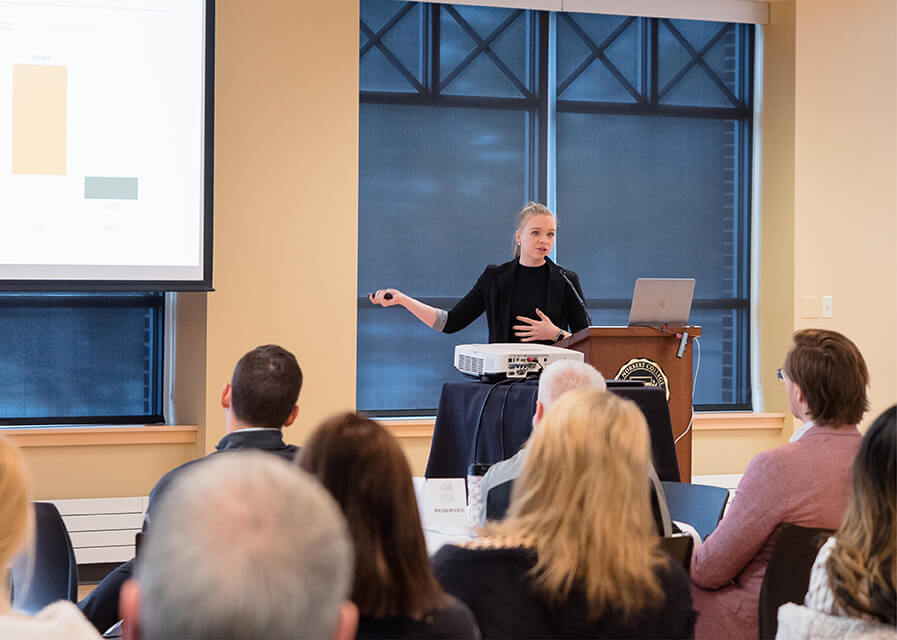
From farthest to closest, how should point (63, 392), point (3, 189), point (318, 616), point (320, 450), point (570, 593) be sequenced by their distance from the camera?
point (63, 392) → point (3, 189) → point (570, 593) → point (320, 450) → point (318, 616)

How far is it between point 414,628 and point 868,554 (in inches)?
28.9

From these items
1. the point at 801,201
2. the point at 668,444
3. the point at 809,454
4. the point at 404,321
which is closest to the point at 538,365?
the point at 668,444

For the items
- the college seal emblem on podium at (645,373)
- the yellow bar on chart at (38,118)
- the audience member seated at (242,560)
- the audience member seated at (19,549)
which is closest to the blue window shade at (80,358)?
the yellow bar on chart at (38,118)

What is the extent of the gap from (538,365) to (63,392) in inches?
112

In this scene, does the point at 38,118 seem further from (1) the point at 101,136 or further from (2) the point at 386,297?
(2) the point at 386,297

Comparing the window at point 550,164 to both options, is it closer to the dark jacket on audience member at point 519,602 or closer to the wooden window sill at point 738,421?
the wooden window sill at point 738,421

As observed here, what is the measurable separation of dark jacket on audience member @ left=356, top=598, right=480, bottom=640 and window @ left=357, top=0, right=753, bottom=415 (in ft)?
13.3

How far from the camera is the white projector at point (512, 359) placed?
3168mm

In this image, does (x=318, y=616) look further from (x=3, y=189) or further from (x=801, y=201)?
(x=801, y=201)

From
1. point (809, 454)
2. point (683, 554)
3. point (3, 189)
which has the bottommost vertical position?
point (683, 554)

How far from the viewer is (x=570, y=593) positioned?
4.79 feet

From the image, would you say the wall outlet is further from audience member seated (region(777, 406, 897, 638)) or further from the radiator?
audience member seated (region(777, 406, 897, 638))

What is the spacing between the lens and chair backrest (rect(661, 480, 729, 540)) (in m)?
A: 2.77

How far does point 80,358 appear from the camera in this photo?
4926mm
